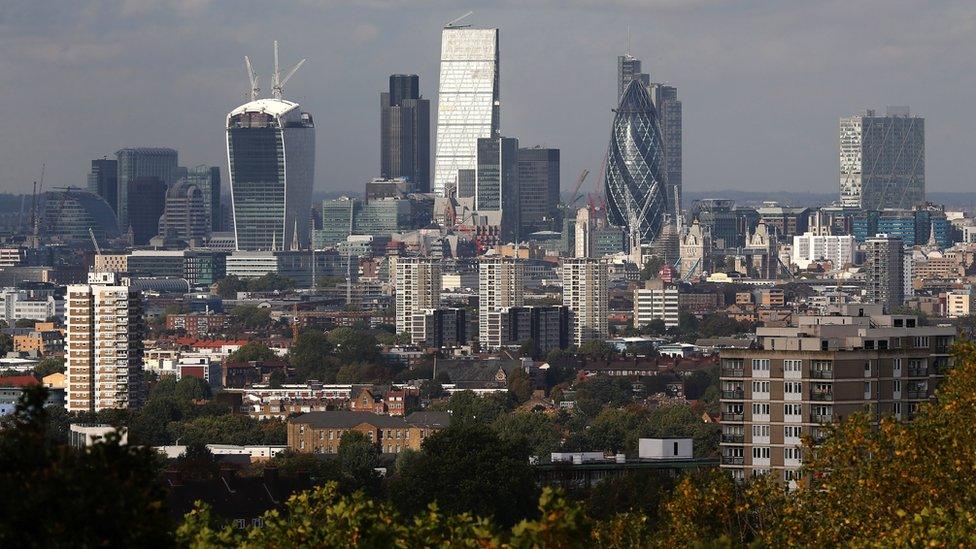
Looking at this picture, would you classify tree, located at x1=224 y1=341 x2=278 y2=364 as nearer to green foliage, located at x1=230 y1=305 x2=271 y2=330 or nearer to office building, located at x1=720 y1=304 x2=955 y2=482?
green foliage, located at x1=230 y1=305 x2=271 y2=330

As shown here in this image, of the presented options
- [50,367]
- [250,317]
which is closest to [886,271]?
[250,317]

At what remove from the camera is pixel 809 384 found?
134 ft

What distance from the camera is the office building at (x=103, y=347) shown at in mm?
87875

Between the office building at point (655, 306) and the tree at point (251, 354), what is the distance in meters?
35.9

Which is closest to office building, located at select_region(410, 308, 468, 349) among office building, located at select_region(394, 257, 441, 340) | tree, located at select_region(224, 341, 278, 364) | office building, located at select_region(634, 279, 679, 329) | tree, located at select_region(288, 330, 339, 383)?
office building, located at select_region(394, 257, 441, 340)

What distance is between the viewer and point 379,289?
594 ft

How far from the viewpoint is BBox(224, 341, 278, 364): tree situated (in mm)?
114250

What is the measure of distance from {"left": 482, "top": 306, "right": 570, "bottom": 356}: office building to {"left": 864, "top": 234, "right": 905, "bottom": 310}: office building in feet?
115

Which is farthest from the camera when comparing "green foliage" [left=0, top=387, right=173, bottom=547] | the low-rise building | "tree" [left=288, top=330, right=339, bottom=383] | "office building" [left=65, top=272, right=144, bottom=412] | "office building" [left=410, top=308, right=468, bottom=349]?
"office building" [left=410, top=308, right=468, bottom=349]

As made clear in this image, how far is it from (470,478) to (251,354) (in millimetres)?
70429

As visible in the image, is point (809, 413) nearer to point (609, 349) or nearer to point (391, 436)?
point (391, 436)

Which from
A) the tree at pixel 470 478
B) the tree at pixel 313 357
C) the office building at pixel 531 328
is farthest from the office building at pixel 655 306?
the tree at pixel 470 478

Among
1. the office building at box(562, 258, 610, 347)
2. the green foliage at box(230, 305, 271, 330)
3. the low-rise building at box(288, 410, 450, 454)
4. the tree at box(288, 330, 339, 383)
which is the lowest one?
the low-rise building at box(288, 410, 450, 454)

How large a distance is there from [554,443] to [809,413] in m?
31.2
